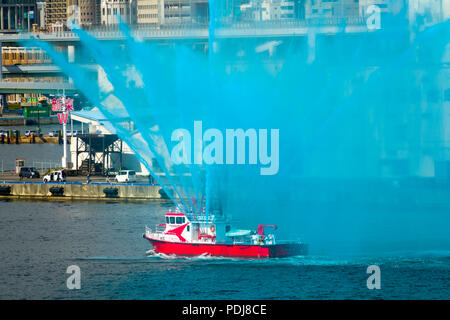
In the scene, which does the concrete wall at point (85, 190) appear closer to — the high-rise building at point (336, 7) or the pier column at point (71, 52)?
the high-rise building at point (336, 7)

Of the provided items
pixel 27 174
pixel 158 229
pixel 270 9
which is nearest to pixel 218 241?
pixel 158 229

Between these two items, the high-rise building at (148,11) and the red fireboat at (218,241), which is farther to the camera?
the high-rise building at (148,11)

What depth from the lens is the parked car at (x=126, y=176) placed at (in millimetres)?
64375

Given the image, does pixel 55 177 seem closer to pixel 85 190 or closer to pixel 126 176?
pixel 85 190

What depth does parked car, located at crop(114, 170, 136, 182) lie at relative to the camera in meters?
64.4

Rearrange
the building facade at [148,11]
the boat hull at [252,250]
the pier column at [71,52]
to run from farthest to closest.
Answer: the building facade at [148,11], the pier column at [71,52], the boat hull at [252,250]

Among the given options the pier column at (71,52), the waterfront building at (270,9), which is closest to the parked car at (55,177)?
the pier column at (71,52)

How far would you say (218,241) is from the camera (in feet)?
130

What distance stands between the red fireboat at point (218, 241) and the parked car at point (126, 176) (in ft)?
80.0

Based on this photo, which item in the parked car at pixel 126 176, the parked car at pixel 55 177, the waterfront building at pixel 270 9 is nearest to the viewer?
the parked car at pixel 126 176

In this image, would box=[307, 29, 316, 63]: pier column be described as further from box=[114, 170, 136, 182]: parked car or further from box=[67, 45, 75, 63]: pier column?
box=[67, 45, 75, 63]: pier column

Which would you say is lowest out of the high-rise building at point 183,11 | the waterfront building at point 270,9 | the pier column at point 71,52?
the pier column at point 71,52

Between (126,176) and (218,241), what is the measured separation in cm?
2567
